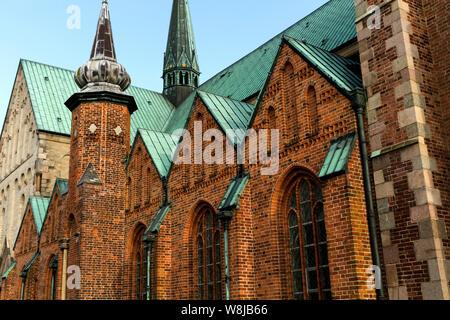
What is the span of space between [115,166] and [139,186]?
1.60 m

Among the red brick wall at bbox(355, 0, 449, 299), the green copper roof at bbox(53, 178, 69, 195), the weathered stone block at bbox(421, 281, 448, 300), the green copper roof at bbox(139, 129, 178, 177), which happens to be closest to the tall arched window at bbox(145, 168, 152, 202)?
the green copper roof at bbox(139, 129, 178, 177)

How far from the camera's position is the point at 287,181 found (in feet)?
42.2

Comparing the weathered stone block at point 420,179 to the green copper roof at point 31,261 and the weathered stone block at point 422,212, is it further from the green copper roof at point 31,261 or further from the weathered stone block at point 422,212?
the green copper roof at point 31,261

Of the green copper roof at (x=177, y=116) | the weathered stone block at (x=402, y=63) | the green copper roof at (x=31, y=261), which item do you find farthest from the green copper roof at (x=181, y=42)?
the weathered stone block at (x=402, y=63)

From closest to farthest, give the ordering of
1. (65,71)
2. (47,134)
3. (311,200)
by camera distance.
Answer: (311,200)
(47,134)
(65,71)

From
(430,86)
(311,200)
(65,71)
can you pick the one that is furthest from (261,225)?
(65,71)

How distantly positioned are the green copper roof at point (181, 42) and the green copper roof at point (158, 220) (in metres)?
23.8

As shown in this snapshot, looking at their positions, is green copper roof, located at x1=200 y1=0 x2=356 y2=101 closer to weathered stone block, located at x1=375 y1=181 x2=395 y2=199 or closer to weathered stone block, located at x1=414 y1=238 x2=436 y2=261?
weathered stone block, located at x1=375 y1=181 x2=395 y2=199

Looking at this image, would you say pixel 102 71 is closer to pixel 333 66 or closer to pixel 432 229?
pixel 333 66

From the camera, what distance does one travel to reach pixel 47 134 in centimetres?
2977

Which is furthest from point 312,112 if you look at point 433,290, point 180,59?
point 180,59

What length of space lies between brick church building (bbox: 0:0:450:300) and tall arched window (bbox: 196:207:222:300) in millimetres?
50

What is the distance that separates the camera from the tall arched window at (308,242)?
11.6 m
